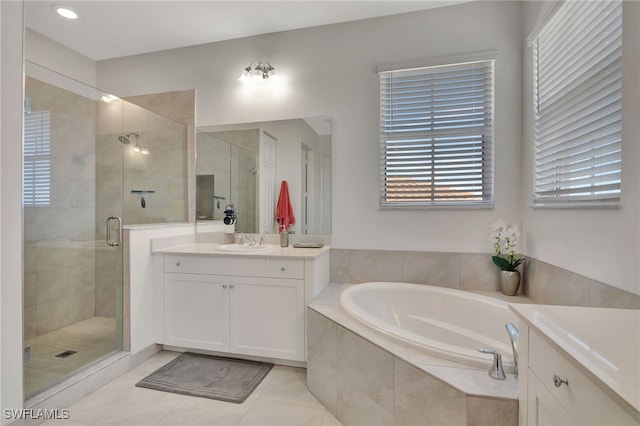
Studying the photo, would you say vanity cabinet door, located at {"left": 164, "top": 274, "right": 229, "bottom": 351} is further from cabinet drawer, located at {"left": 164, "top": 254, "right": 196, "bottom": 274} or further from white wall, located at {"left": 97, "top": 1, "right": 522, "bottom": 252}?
white wall, located at {"left": 97, "top": 1, "right": 522, "bottom": 252}

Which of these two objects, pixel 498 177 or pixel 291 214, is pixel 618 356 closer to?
pixel 498 177

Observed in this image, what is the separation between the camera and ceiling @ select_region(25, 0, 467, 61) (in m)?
2.36

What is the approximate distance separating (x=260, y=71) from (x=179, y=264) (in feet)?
5.78

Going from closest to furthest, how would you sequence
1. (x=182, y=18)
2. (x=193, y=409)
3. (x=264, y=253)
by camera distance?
(x=193, y=409)
(x=264, y=253)
(x=182, y=18)

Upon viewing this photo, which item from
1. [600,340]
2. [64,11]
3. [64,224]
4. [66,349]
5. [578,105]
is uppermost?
[64,11]

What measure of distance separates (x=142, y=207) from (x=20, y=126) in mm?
1295

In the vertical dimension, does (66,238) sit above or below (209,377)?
above

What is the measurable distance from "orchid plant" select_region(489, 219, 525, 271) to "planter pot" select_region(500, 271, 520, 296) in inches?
1.4

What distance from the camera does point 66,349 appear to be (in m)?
2.04

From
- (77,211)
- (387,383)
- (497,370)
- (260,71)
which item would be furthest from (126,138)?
(497,370)

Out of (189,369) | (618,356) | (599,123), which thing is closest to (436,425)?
(618,356)

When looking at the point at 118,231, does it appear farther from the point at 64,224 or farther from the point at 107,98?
the point at 107,98

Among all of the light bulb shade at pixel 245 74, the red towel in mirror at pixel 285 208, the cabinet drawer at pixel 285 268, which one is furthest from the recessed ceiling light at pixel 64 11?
the cabinet drawer at pixel 285 268

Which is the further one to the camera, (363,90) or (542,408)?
(363,90)
